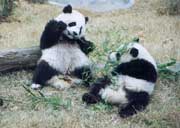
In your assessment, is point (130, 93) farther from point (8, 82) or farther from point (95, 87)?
point (8, 82)

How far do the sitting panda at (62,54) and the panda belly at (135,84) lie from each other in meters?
0.60

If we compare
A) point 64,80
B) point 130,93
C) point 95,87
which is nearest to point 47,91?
point 64,80

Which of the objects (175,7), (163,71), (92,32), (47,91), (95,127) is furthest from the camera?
(175,7)

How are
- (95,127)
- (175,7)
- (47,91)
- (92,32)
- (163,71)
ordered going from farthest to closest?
(175,7) → (92,32) → (163,71) → (47,91) → (95,127)

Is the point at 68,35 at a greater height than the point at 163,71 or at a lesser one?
greater

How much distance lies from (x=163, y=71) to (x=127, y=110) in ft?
3.81

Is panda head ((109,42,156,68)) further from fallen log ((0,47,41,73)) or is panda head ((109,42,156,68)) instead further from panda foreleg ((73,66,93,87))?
fallen log ((0,47,41,73))

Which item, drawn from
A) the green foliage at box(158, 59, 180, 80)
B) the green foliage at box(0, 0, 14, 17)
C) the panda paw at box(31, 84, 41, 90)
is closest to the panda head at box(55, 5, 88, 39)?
the panda paw at box(31, 84, 41, 90)

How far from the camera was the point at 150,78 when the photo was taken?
5027 millimetres

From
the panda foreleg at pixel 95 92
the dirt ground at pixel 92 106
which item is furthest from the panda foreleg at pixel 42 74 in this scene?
the panda foreleg at pixel 95 92

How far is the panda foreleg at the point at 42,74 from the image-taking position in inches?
213

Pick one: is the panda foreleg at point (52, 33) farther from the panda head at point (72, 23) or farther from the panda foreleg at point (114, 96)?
the panda foreleg at point (114, 96)

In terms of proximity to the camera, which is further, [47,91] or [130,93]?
[47,91]

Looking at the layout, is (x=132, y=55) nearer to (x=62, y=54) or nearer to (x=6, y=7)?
(x=62, y=54)
